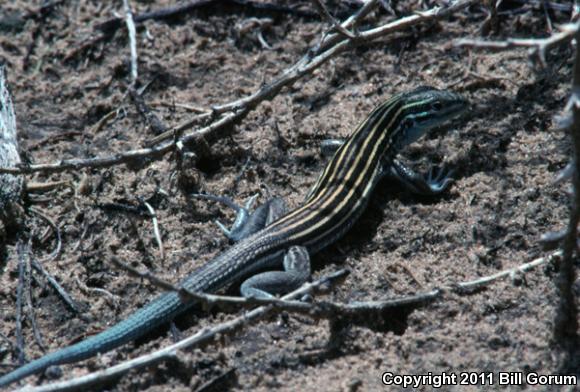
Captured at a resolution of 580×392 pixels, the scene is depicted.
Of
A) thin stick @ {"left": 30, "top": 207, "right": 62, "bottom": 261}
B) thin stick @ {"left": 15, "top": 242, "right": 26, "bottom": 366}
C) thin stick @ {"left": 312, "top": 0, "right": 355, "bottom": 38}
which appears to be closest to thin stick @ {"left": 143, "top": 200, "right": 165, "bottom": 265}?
thin stick @ {"left": 30, "top": 207, "right": 62, "bottom": 261}

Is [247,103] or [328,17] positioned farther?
[247,103]

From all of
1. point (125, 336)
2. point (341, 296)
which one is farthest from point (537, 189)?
point (125, 336)

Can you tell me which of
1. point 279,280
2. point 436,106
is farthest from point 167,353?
point 436,106

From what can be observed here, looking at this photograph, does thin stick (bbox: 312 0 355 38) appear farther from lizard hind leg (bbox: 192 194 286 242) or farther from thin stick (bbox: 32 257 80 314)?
thin stick (bbox: 32 257 80 314)

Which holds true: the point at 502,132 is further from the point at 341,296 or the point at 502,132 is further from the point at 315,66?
the point at 341,296

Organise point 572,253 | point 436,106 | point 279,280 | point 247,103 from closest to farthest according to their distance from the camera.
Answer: point 572,253
point 279,280
point 436,106
point 247,103

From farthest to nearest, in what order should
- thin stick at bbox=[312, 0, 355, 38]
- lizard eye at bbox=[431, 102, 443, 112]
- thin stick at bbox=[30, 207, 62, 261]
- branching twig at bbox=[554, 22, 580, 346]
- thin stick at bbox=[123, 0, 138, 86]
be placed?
thin stick at bbox=[123, 0, 138, 86], lizard eye at bbox=[431, 102, 443, 112], thin stick at bbox=[30, 207, 62, 261], thin stick at bbox=[312, 0, 355, 38], branching twig at bbox=[554, 22, 580, 346]

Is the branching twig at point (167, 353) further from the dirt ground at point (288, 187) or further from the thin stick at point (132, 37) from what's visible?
the thin stick at point (132, 37)

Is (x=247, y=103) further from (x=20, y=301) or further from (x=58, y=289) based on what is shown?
(x=20, y=301)

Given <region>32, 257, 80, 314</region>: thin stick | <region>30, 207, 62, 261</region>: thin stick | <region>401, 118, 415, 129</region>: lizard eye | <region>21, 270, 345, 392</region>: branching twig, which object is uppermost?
<region>401, 118, 415, 129</region>: lizard eye
